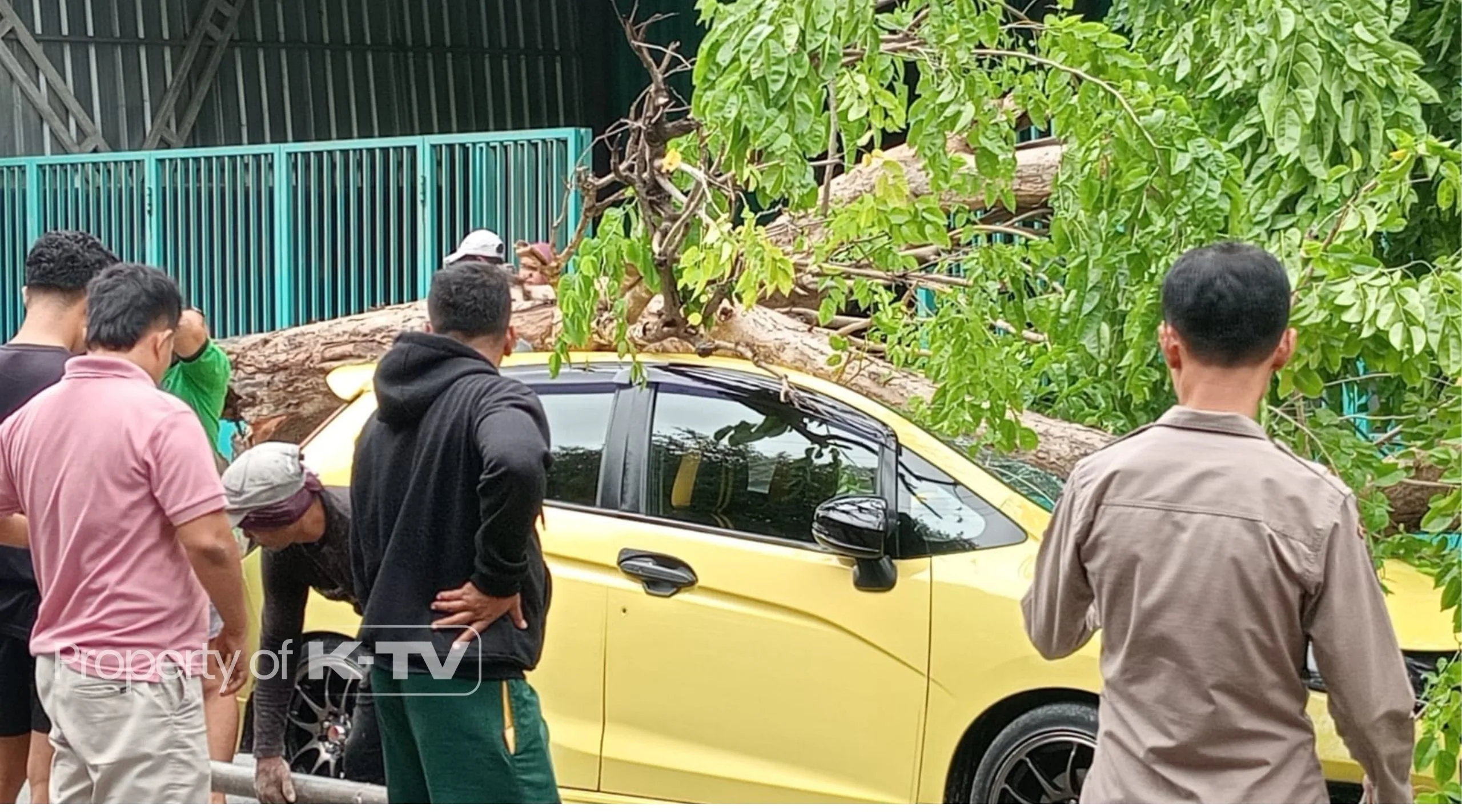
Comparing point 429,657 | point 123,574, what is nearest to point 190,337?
point 123,574

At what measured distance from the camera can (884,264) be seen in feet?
15.4

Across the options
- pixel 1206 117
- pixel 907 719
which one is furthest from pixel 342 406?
pixel 1206 117

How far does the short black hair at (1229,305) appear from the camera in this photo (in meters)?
2.57

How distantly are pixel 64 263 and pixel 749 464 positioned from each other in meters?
2.12

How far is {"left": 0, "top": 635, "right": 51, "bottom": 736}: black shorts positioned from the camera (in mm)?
4391

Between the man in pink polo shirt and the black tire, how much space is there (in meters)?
2.23

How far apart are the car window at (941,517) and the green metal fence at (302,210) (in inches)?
131

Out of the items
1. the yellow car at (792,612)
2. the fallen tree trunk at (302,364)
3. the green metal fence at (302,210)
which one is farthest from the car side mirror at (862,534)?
the green metal fence at (302,210)

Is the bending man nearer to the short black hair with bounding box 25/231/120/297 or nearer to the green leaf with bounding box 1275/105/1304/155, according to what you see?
the short black hair with bounding box 25/231/120/297

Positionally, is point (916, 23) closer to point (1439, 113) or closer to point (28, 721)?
point (1439, 113)

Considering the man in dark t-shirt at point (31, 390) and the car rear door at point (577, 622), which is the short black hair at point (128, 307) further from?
the car rear door at point (577, 622)

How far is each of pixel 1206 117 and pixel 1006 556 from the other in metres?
1.39

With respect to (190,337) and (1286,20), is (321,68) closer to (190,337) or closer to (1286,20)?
(190,337)

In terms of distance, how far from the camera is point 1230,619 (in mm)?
2490
